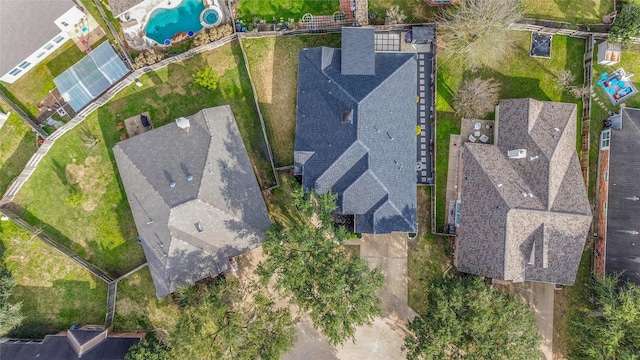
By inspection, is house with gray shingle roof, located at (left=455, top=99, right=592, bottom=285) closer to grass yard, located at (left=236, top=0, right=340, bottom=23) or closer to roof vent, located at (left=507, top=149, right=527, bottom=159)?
roof vent, located at (left=507, top=149, right=527, bottom=159)

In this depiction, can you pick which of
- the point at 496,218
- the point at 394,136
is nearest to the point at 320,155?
the point at 394,136

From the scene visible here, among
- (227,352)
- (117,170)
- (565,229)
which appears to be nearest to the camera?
(227,352)

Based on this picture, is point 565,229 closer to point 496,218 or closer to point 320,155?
point 496,218

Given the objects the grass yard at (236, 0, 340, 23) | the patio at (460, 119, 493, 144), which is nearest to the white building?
the grass yard at (236, 0, 340, 23)

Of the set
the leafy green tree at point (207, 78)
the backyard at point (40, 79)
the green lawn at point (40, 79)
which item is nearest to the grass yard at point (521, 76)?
the leafy green tree at point (207, 78)

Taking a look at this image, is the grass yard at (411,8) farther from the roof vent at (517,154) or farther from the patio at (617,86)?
the patio at (617,86)

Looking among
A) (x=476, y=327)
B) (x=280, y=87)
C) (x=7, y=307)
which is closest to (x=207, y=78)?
(x=280, y=87)
